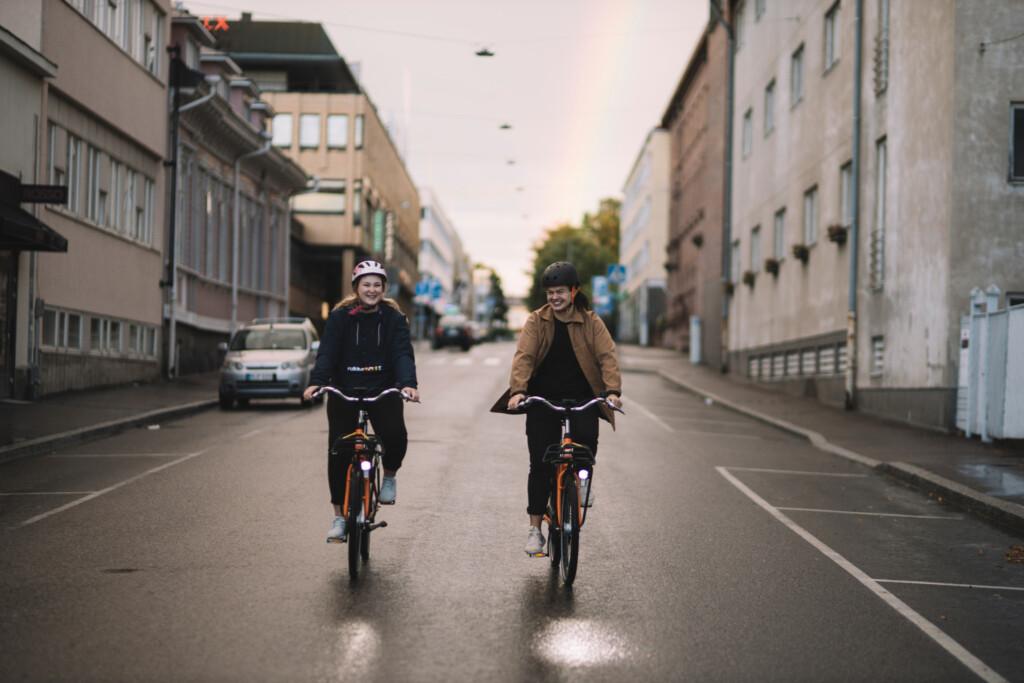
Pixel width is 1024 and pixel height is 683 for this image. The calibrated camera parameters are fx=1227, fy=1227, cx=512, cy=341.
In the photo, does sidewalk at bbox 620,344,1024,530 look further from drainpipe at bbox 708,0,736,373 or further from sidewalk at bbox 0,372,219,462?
sidewalk at bbox 0,372,219,462

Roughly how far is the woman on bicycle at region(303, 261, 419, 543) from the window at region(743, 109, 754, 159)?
97.7 ft

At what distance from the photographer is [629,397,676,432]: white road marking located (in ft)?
64.1

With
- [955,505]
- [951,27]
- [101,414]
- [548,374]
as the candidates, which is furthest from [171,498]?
[951,27]

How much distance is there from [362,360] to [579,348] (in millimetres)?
1336

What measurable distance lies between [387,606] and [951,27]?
15.3m

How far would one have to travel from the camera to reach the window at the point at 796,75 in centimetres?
2965

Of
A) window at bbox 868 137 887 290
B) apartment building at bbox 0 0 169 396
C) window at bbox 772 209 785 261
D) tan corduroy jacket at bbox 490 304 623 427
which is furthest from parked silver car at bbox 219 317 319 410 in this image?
tan corduroy jacket at bbox 490 304 623 427

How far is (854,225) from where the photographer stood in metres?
23.5

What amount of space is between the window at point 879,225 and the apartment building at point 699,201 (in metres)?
14.5

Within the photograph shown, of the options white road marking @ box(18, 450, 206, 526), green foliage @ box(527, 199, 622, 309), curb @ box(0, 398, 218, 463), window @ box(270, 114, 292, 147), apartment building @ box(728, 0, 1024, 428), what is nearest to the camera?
white road marking @ box(18, 450, 206, 526)

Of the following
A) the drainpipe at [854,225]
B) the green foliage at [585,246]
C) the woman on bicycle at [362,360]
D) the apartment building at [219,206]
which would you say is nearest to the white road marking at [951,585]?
the woman on bicycle at [362,360]

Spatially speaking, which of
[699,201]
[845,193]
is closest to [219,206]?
[845,193]

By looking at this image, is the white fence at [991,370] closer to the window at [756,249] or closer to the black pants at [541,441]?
the black pants at [541,441]

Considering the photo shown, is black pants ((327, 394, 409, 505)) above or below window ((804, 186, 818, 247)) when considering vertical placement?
below
